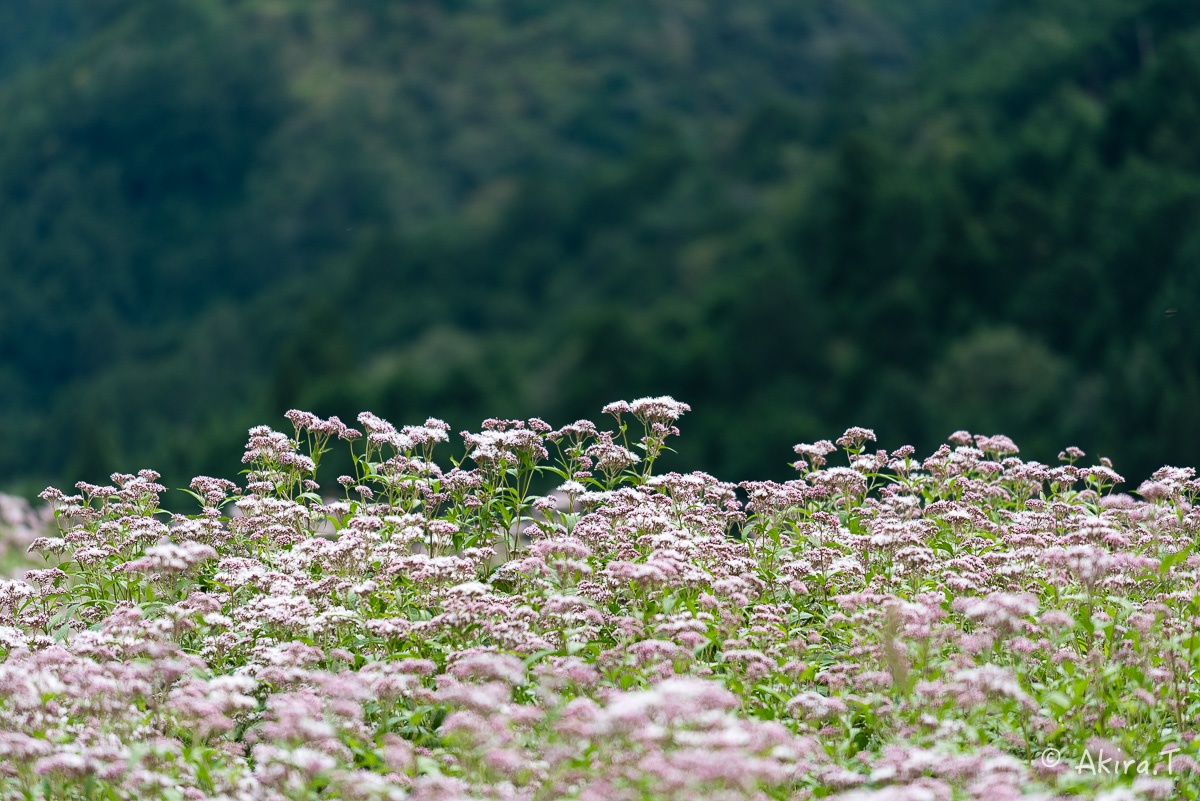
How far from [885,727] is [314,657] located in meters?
3.30

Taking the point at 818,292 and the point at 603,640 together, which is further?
the point at 818,292

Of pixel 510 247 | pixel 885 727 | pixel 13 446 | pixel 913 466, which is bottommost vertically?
pixel 885 727

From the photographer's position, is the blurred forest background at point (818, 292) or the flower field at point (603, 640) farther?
the blurred forest background at point (818, 292)

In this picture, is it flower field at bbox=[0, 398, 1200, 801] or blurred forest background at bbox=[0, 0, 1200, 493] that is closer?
flower field at bbox=[0, 398, 1200, 801]

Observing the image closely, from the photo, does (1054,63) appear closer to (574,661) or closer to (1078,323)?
(1078,323)

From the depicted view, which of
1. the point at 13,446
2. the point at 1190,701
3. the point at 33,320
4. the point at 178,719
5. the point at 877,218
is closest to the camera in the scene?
the point at 178,719

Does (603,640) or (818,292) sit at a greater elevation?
(818,292)

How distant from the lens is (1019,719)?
7723 millimetres

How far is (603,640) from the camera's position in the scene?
8422 millimetres

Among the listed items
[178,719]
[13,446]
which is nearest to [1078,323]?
[178,719]

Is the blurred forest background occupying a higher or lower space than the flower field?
higher

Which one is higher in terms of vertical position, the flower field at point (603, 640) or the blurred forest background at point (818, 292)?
the blurred forest background at point (818, 292)

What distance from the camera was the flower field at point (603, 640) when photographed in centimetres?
643

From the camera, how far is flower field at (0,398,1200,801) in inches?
253
